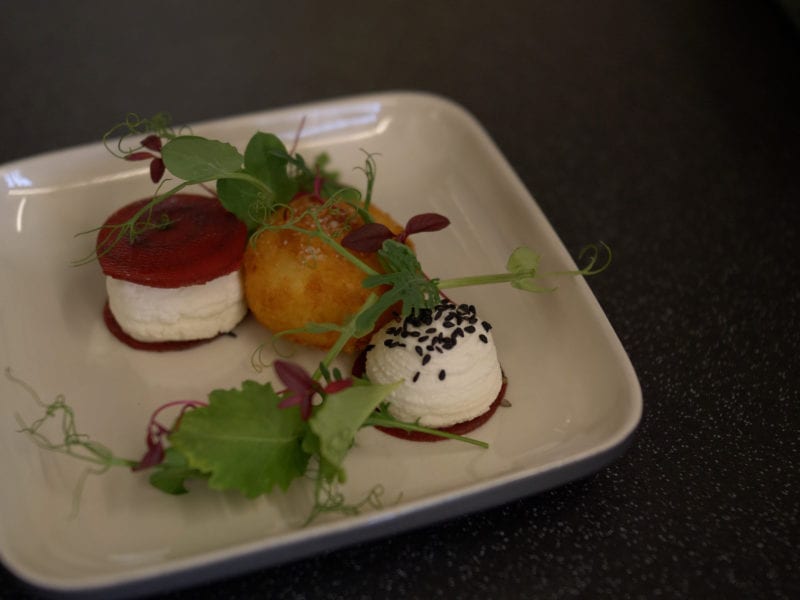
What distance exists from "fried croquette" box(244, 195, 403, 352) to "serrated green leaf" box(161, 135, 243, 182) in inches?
5.6

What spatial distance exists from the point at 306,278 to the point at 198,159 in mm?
275

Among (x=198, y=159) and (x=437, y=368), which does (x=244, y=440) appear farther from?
(x=198, y=159)

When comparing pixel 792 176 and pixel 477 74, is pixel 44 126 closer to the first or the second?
pixel 477 74

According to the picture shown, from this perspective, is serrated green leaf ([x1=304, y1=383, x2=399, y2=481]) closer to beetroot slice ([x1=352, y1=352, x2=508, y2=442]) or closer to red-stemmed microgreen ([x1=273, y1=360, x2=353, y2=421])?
red-stemmed microgreen ([x1=273, y1=360, x2=353, y2=421])

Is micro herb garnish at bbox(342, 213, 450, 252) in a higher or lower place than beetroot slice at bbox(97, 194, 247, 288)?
higher

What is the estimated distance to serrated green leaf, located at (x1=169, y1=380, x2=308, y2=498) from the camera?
1193 millimetres

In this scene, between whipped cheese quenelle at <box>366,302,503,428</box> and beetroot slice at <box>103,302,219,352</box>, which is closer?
whipped cheese quenelle at <box>366,302,503,428</box>

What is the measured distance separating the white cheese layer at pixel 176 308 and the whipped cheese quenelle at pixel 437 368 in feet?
1.04

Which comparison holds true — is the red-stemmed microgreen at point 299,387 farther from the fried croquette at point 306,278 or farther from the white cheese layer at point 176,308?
the white cheese layer at point 176,308

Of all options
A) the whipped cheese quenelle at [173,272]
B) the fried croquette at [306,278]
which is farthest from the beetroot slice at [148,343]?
the fried croquette at [306,278]

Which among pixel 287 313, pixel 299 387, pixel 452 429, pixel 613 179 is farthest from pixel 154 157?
pixel 613 179

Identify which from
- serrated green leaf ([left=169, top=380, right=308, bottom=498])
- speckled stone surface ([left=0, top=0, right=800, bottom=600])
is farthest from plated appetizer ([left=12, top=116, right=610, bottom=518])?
speckled stone surface ([left=0, top=0, right=800, bottom=600])

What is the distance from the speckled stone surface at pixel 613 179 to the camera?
1277 mm

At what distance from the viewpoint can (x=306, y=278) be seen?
1.52m
